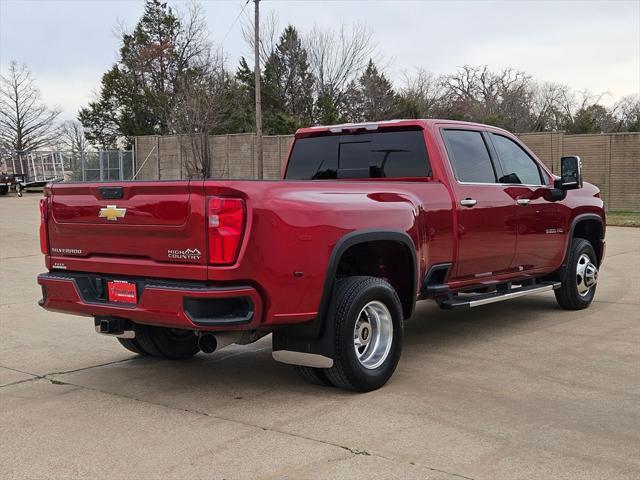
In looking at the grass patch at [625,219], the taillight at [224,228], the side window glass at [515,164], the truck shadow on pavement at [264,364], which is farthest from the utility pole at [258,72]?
the taillight at [224,228]

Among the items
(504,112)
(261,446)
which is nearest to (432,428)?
(261,446)

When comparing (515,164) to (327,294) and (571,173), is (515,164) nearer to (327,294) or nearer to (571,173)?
(571,173)

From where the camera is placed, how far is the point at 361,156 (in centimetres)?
651

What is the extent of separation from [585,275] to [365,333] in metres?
3.97

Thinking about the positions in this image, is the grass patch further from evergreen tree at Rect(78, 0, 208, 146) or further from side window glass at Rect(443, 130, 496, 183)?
evergreen tree at Rect(78, 0, 208, 146)

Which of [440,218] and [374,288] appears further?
[440,218]

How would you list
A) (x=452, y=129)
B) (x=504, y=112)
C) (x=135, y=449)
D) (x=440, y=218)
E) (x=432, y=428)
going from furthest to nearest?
(x=504, y=112) → (x=452, y=129) → (x=440, y=218) → (x=432, y=428) → (x=135, y=449)

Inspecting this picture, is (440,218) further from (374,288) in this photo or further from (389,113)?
(389,113)

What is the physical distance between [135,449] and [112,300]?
1196 millimetres

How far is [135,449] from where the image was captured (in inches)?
159

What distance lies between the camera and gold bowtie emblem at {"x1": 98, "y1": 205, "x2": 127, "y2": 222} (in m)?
4.75

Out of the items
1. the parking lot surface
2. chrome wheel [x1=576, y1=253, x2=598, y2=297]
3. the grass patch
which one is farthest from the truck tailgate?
the grass patch

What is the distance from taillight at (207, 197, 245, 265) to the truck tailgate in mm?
62

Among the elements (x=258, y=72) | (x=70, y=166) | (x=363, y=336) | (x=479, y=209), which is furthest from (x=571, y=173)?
(x=70, y=166)
